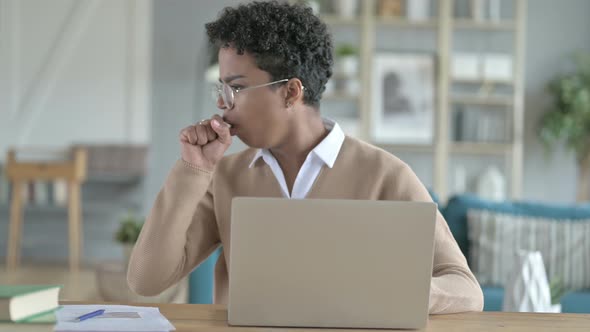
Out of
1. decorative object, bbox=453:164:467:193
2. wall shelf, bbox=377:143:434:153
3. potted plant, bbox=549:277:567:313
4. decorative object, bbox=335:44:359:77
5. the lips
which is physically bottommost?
decorative object, bbox=453:164:467:193

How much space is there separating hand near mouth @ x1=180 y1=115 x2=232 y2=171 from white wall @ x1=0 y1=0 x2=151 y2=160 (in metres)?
5.28

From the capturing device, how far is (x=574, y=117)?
6.12 metres

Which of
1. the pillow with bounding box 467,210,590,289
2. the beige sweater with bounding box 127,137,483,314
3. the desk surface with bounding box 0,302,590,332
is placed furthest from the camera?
the pillow with bounding box 467,210,590,289

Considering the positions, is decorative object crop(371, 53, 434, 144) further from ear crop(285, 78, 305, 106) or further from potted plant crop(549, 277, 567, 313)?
ear crop(285, 78, 305, 106)

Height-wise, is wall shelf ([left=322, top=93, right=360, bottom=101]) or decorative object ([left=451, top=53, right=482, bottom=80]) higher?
decorative object ([left=451, top=53, right=482, bottom=80])

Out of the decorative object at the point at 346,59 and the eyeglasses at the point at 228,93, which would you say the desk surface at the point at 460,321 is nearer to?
the eyeglasses at the point at 228,93

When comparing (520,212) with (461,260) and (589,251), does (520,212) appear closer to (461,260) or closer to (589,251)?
(589,251)

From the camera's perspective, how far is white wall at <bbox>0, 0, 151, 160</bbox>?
6746 millimetres

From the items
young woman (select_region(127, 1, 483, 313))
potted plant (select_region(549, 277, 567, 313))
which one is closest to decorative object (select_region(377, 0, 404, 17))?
potted plant (select_region(549, 277, 567, 313))

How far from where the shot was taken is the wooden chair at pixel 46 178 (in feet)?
19.6

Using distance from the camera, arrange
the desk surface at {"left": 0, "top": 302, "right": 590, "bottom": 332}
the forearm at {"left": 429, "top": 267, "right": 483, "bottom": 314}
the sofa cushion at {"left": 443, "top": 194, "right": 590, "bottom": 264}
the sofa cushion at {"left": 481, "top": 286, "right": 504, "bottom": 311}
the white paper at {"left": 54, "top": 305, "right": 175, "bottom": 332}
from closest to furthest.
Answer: the white paper at {"left": 54, "top": 305, "right": 175, "bottom": 332}
the desk surface at {"left": 0, "top": 302, "right": 590, "bottom": 332}
the forearm at {"left": 429, "top": 267, "right": 483, "bottom": 314}
the sofa cushion at {"left": 481, "top": 286, "right": 504, "bottom": 311}
the sofa cushion at {"left": 443, "top": 194, "right": 590, "bottom": 264}

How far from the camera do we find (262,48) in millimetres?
1643

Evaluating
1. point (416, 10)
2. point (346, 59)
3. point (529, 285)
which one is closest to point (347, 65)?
point (346, 59)

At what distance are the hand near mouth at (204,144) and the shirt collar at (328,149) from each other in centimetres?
18
